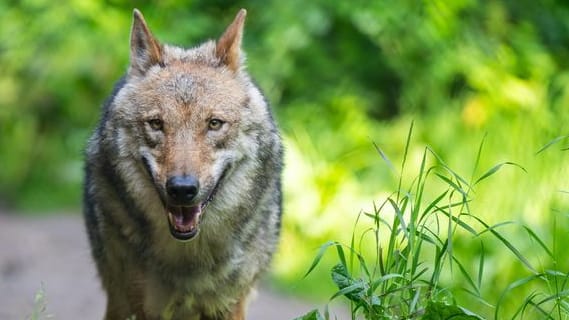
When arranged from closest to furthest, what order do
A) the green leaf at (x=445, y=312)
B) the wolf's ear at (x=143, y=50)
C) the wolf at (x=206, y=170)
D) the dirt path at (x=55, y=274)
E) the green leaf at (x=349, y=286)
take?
the green leaf at (x=445, y=312), the green leaf at (x=349, y=286), the wolf at (x=206, y=170), the wolf's ear at (x=143, y=50), the dirt path at (x=55, y=274)

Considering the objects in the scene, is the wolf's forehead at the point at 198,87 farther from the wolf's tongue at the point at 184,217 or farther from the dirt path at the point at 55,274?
the dirt path at the point at 55,274

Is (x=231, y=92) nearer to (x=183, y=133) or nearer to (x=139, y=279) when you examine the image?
(x=183, y=133)

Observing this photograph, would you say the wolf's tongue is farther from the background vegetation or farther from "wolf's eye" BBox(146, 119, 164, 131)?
the background vegetation

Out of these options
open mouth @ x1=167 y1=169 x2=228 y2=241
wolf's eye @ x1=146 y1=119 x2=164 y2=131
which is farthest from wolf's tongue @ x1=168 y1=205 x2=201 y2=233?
wolf's eye @ x1=146 y1=119 x2=164 y2=131

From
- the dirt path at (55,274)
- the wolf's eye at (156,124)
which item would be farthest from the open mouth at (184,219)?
the dirt path at (55,274)

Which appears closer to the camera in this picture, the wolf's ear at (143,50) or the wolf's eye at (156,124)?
the wolf's eye at (156,124)

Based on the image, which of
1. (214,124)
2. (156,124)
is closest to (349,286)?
(214,124)

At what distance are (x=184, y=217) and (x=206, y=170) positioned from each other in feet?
0.79

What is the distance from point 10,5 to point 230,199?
15.4 feet

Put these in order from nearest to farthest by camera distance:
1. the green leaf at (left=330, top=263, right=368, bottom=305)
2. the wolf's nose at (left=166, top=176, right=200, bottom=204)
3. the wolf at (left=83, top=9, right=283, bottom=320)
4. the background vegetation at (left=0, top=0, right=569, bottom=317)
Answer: the green leaf at (left=330, top=263, right=368, bottom=305) < the wolf's nose at (left=166, top=176, right=200, bottom=204) < the wolf at (left=83, top=9, right=283, bottom=320) < the background vegetation at (left=0, top=0, right=569, bottom=317)

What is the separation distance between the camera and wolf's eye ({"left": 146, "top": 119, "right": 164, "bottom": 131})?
177 inches

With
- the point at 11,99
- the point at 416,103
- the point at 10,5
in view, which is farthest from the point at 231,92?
the point at 11,99

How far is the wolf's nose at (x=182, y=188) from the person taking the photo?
4.19 m

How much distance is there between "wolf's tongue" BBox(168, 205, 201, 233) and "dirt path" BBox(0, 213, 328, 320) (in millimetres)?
1713
